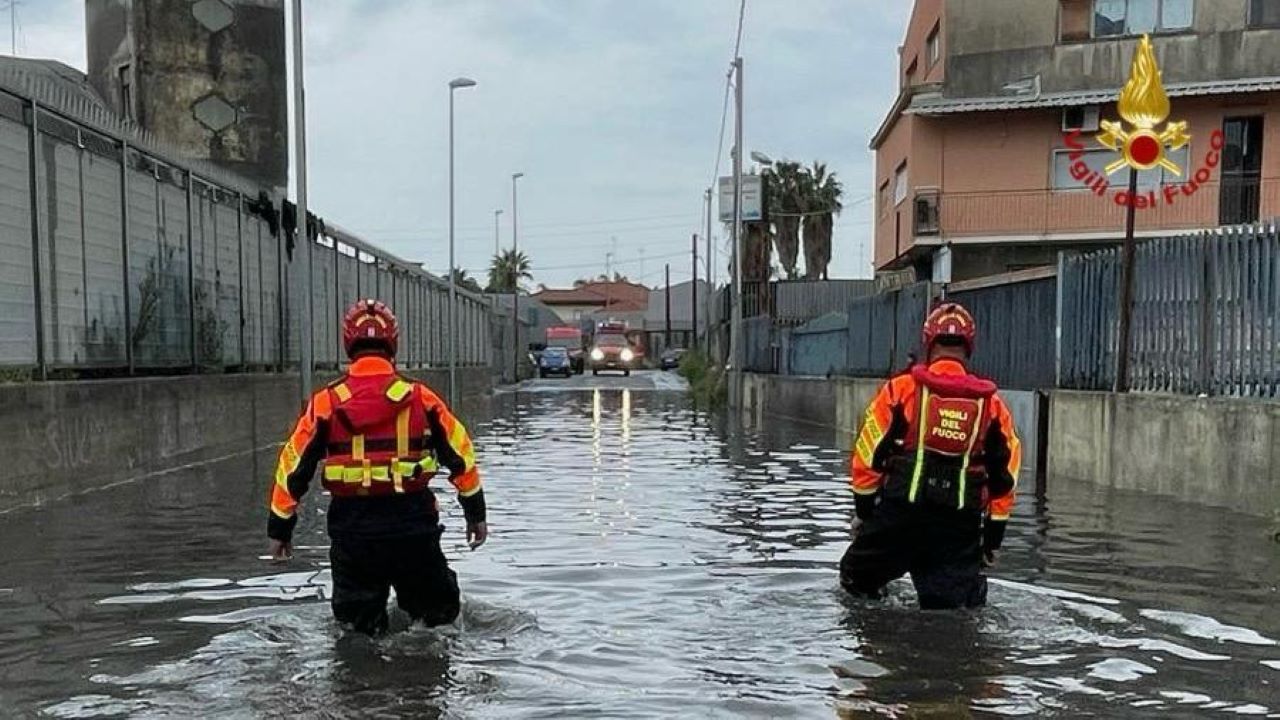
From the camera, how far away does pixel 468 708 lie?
489cm

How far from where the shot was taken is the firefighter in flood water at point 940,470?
235 inches

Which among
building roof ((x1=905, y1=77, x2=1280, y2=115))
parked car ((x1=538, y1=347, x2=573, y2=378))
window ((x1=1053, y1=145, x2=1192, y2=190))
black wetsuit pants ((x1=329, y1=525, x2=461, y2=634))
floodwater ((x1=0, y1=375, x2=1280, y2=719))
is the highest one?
building roof ((x1=905, y1=77, x2=1280, y2=115))

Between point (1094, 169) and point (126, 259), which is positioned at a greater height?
point (1094, 169)

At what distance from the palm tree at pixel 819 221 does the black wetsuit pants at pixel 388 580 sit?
207ft

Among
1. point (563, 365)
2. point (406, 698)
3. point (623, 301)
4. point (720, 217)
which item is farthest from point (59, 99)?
point (623, 301)

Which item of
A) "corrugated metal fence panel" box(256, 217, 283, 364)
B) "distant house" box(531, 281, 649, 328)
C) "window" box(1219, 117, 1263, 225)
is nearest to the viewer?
"corrugated metal fence panel" box(256, 217, 283, 364)

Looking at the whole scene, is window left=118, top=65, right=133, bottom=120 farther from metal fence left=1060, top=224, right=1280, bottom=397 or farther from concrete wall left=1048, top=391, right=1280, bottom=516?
concrete wall left=1048, top=391, right=1280, bottom=516

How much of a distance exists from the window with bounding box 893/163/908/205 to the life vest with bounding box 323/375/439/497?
29330mm

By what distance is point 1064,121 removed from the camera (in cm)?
3084

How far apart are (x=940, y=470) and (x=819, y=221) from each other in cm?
6296

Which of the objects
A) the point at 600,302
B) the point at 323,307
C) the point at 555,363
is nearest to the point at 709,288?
the point at 555,363

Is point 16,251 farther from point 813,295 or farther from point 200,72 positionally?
point 813,295

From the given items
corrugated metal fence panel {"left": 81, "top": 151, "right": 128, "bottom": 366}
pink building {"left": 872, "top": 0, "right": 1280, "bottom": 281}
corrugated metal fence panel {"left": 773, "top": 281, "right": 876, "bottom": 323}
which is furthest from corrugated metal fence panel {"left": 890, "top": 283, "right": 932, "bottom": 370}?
corrugated metal fence panel {"left": 773, "top": 281, "right": 876, "bottom": 323}

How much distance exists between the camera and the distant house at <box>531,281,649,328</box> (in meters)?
132
